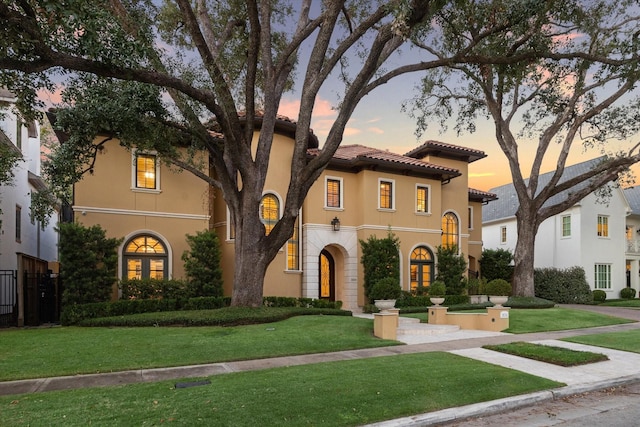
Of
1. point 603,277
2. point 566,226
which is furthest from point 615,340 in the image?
point 603,277

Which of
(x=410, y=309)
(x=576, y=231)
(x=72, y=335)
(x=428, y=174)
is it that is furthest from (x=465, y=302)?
(x=72, y=335)

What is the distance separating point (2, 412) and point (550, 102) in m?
20.8

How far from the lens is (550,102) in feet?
60.8

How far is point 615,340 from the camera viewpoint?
476 inches

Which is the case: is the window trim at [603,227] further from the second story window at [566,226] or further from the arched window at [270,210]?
the arched window at [270,210]

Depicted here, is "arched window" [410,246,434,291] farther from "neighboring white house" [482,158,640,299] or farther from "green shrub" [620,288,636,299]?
"green shrub" [620,288,636,299]

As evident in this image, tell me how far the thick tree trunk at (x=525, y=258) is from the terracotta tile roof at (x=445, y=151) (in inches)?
180

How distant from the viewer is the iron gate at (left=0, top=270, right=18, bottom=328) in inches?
582

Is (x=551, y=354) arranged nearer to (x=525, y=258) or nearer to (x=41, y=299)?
(x=525, y=258)

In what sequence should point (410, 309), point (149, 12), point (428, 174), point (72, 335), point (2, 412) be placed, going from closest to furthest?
point (2, 412) → point (72, 335) → point (149, 12) → point (410, 309) → point (428, 174)

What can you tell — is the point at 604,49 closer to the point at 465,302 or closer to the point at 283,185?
the point at 465,302

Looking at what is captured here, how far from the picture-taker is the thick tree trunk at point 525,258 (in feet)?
71.9

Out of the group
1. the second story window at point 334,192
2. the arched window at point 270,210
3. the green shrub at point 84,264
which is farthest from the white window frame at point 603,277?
the green shrub at point 84,264

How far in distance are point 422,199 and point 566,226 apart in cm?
1288
